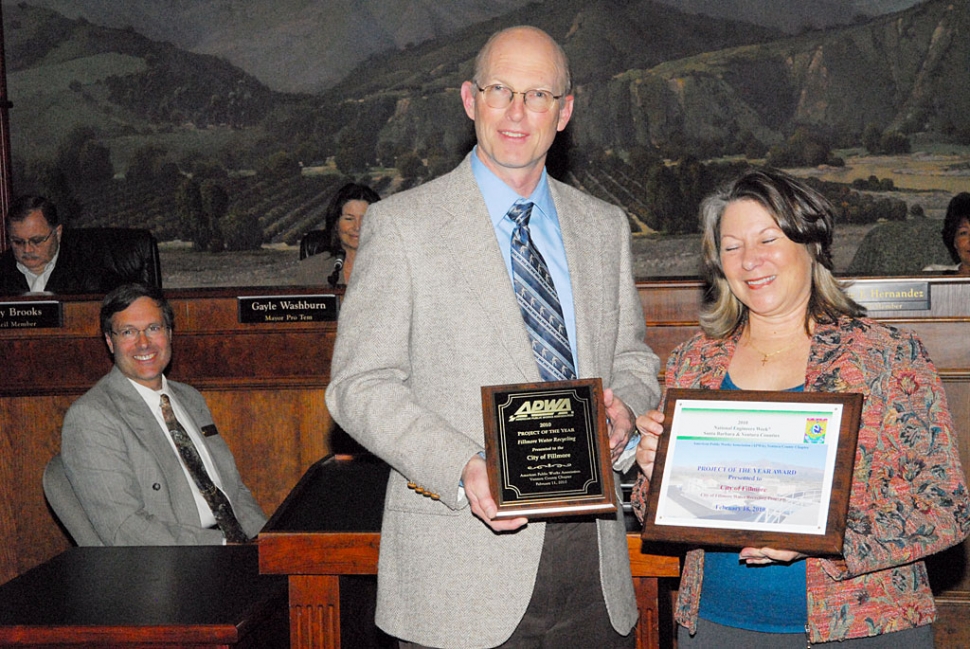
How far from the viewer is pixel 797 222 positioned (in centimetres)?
204

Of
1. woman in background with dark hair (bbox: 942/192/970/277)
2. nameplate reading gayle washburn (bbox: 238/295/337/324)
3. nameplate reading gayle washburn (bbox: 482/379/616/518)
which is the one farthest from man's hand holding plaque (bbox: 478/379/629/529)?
woman in background with dark hair (bbox: 942/192/970/277)

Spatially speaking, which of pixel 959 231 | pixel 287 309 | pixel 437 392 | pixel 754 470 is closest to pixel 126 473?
pixel 287 309

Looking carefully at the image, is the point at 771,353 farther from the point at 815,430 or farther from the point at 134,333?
the point at 134,333

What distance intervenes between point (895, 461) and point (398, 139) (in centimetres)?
649

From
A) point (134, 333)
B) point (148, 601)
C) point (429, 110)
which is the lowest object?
point (148, 601)

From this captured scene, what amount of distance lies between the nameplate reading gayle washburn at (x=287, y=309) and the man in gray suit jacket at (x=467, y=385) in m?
2.41

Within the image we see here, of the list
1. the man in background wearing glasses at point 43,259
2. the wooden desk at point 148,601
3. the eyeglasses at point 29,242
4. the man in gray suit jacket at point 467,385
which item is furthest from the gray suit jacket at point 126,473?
the eyeglasses at point 29,242

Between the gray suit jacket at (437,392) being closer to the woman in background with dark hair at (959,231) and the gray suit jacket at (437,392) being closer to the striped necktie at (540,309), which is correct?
the striped necktie at (540,309)

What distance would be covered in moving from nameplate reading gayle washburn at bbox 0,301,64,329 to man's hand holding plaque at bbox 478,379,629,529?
316 cm

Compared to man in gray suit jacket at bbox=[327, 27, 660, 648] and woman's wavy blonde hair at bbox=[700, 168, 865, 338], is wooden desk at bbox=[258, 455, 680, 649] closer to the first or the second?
man in gray suit jacket at bbox=[327, 27, 660, 648]

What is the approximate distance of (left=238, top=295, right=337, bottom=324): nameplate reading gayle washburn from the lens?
4324 mm

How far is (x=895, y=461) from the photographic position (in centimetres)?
188

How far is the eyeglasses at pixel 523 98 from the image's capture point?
1935 mm

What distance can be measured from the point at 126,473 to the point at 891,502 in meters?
2.49
